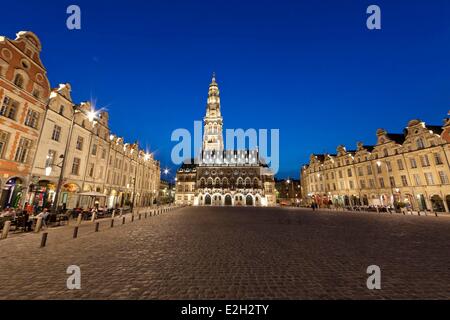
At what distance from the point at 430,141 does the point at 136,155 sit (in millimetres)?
54715

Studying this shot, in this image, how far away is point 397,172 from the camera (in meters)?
37.4

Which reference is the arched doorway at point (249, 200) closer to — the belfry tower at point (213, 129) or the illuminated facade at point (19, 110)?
the belfry tower at point (213, 129)

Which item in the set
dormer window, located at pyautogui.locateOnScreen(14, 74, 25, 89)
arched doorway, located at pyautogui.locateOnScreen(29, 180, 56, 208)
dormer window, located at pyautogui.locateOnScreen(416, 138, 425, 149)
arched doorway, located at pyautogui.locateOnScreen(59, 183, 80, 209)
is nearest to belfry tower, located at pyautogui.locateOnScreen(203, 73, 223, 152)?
arched doorway, located at pyautogui.locateOnScreen(59, 183, 80, 209)

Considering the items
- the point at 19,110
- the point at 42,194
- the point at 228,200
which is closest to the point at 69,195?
the point at 42,194

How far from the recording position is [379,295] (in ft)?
14.0

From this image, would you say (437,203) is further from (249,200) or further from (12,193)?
(12,193)

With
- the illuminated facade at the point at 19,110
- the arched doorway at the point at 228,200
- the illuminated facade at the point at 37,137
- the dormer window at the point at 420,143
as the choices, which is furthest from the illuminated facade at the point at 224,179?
the illuminated facade at the point at 19,110

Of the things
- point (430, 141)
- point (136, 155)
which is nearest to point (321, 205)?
point (430, 141)

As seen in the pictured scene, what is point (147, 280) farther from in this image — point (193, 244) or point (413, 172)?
point (413, 172)

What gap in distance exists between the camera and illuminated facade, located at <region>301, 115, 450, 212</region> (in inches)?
1228

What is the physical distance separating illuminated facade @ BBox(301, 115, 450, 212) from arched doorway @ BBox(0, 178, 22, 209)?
45.1m

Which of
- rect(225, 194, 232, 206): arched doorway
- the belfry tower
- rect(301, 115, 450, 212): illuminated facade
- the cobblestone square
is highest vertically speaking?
the belfry tower

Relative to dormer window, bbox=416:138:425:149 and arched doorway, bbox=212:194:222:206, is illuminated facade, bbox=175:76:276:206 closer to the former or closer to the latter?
arched doorway, bbox=212:194:222:206
